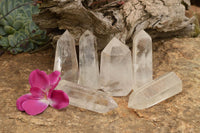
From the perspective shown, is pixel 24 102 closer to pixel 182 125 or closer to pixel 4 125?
pixel 4 125

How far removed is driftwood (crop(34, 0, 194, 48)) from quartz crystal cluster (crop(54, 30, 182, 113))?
0.27 feet

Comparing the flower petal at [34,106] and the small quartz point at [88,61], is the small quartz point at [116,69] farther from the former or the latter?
the flower petal at [34,106]

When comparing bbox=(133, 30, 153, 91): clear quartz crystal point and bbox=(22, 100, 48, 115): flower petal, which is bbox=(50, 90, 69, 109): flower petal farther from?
bbox=(133, 30, 153, 91): clear quartz crystal point

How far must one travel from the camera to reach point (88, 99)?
139cm

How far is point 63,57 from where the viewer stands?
5.21 ft

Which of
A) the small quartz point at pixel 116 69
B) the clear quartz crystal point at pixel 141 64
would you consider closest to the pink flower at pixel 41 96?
the small quartz point at pixel 116 69

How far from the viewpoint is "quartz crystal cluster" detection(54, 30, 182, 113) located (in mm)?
1398

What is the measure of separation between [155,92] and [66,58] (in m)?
0.53

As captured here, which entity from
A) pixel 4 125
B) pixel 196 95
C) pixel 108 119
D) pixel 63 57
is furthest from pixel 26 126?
pixel 196 95

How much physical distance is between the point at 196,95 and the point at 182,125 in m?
0.27

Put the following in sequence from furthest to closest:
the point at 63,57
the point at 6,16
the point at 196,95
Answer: the point at 6,16
the point at 63,57
the point at 196,95

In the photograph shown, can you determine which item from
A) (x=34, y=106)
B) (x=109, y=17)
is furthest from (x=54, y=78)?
(x=109, y=17)

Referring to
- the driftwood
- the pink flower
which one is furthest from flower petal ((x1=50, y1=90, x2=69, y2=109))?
the driftwood

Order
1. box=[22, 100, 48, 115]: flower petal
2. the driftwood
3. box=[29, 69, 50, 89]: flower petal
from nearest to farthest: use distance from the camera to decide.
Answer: box=[22, 100, 48, 115]: flower petal < box=[29, 69, 50, 89]: flower petal < the driftwood
